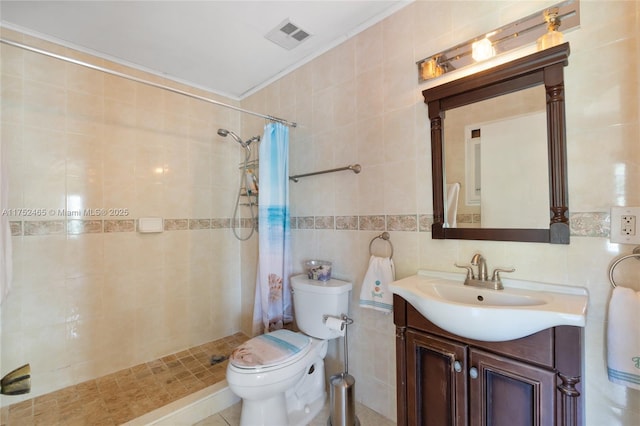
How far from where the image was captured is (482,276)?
1201 mm

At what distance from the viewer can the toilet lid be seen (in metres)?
1.38

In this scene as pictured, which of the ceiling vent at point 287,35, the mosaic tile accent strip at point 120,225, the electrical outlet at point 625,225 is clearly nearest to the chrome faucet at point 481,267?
the electrical outlet at point 625,225

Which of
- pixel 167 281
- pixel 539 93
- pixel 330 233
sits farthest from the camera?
pixel 167 281

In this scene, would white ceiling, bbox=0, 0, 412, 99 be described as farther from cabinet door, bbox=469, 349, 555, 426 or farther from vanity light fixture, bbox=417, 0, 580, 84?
cabinet door, bbox=469, 349, 555, 426

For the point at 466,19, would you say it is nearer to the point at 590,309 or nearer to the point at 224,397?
the point at 590,309

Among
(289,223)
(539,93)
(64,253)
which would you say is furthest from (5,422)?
(539,93)

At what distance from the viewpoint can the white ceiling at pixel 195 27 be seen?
5.07 feet

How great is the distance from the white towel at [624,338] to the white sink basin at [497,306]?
83 millimetres

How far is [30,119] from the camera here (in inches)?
68.4

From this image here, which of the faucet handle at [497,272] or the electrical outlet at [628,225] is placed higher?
the electrical outlet at [628,225]

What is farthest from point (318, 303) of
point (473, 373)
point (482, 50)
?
point (482, 50)

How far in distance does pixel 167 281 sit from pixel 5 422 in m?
1.05

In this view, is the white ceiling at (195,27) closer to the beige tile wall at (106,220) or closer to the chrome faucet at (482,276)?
the beige tile wall at (106,220)

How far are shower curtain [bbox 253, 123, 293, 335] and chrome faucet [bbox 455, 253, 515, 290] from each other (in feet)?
3.88
